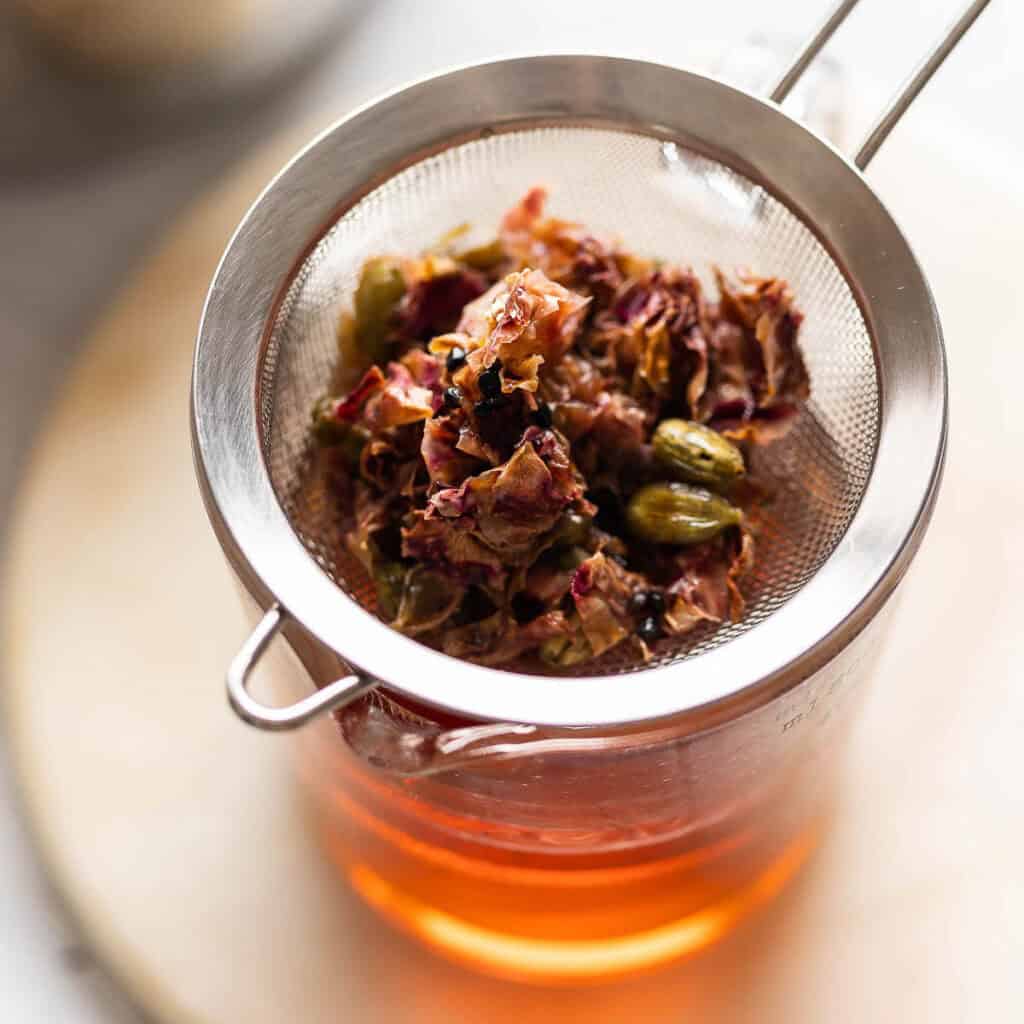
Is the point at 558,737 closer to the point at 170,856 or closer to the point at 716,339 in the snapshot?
the point at 716,339

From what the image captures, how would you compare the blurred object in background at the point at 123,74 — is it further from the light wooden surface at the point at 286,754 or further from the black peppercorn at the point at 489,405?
the black peppercorn at the point at 489,405

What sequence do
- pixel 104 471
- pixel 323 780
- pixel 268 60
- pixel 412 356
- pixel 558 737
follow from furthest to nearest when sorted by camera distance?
pixel 268 60, pixel 104 471, pixel 323 780, pixel 412 356, pixel 558 737

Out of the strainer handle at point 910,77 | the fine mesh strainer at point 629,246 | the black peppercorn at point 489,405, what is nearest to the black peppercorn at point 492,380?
the black peppercorn at point 489,405

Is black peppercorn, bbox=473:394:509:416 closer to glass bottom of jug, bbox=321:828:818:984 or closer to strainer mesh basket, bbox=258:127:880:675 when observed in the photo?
strainer mesh basket, bbox=258:127:880:675

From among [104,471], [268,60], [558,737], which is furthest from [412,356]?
[268,60]

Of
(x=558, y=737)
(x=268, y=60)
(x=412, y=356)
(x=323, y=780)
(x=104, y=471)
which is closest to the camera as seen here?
(x=558, y=737)

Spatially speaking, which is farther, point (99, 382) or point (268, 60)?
point (268, 60)

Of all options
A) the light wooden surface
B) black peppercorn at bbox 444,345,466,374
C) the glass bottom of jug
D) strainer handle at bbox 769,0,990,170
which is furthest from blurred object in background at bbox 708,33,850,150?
the glass bottom of jug

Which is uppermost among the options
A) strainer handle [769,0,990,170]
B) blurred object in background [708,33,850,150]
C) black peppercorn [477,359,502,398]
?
strainer handle [769,0,990,170]
